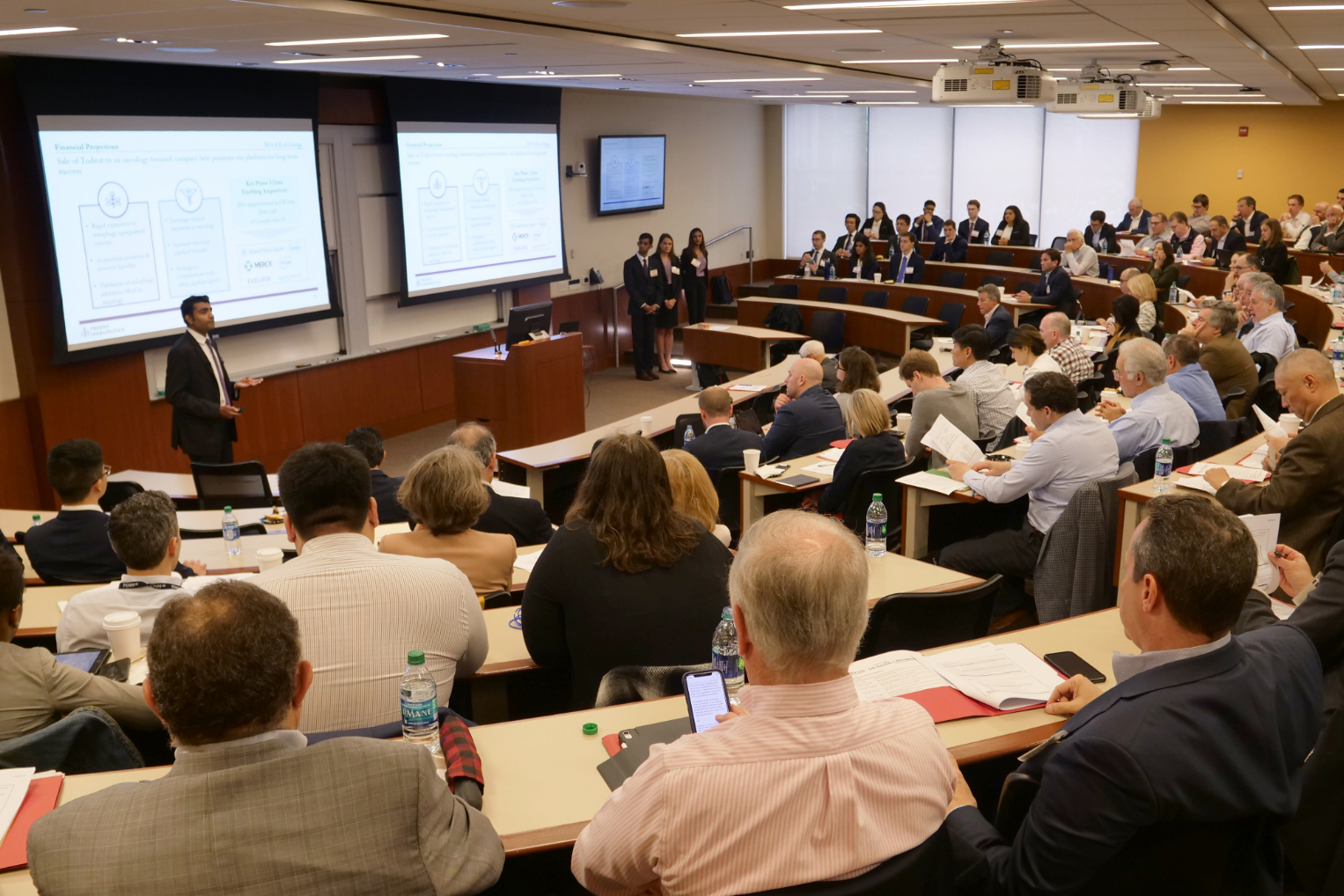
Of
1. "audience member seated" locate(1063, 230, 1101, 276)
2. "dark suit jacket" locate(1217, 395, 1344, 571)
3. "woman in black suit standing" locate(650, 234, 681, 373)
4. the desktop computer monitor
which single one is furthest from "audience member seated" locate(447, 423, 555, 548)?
"audience member seated" locate(1063, 230, 1101, 276)

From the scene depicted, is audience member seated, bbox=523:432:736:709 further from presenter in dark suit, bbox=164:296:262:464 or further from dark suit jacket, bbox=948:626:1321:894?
presenter in dark suit, bbox=164:296:262:464

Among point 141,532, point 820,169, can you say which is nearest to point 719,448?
point 141,532

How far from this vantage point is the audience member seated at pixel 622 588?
9.84ft

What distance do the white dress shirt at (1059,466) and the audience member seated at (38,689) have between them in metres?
3.65

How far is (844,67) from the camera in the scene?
9.24 metres

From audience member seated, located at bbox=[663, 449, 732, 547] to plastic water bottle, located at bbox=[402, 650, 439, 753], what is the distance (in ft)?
4.66

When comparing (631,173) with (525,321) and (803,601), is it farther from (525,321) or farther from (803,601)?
(803,601)

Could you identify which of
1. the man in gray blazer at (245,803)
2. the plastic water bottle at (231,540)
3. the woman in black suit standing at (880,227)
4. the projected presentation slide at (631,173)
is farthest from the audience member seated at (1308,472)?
the woman in black suit standing at (880,227)

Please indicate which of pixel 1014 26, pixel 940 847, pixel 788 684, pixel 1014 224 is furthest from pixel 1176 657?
pixel 1014 224

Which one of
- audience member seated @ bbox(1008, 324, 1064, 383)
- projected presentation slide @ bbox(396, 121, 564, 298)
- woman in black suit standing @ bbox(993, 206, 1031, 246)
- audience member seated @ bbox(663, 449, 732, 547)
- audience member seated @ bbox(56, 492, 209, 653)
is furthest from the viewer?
woman in black suit standing @ bbox(993, 206, 1031, 246)

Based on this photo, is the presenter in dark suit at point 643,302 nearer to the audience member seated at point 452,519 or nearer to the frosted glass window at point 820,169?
the frosted glass window at point 820,169

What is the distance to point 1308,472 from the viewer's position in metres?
4.00

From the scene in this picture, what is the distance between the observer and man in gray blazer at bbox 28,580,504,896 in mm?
1614

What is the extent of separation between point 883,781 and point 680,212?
13.8m
